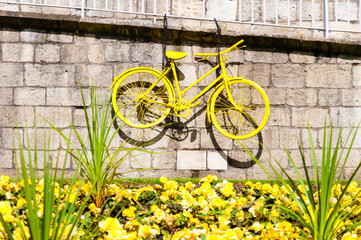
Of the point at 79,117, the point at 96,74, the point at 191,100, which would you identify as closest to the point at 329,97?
the point at 191,100

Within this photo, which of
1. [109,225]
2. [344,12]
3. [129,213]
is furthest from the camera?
[344,12]

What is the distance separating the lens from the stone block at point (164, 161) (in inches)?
166

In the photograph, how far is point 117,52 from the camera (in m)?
4.23

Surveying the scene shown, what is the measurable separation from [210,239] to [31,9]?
5043 mm

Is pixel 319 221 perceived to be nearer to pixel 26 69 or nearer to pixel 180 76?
pixel 180 76

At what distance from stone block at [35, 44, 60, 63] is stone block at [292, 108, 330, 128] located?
3152mm

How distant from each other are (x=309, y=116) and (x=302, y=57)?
799 millimetres

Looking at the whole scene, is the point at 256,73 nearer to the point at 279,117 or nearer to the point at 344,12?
the point at 279,117

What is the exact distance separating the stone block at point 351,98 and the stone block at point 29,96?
3953 mm

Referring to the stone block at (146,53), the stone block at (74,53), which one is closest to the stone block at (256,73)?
the stone block at (146,53)

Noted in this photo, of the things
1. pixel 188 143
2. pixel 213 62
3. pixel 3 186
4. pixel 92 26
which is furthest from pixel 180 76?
pixel 3 186

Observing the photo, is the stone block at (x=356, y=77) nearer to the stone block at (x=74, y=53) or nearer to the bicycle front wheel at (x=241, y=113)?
the bicycle front wheel at (x=241, y=113)

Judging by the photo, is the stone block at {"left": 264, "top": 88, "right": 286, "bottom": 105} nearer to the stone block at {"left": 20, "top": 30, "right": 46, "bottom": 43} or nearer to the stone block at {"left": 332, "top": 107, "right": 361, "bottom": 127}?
the stone block at {"left": 332, "top": 107, "right": 361, "bottom": 127}

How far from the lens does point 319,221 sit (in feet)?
5.93
